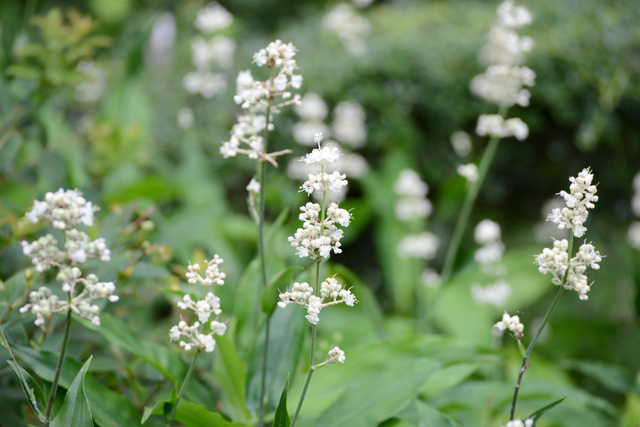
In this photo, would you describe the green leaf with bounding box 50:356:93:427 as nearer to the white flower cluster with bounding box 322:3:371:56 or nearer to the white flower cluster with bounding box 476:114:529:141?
the white flower cluster with bounding box 476:114:529:141

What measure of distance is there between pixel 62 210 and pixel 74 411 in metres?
0.53

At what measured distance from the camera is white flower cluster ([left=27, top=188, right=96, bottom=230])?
2.86 feet

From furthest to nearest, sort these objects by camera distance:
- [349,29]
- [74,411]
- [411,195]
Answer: [349,29] → [411,195] → [74,411]

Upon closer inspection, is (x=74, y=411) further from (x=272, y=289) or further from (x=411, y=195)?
(x=411, y=195)

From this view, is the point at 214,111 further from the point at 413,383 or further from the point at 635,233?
the point at 635,233

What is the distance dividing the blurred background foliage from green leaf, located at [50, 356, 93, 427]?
0.37 meters

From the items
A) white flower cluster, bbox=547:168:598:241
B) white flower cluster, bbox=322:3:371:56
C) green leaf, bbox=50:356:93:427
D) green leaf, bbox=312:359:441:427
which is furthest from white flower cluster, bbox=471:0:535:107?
green leaf, bbox=50:356:93:427

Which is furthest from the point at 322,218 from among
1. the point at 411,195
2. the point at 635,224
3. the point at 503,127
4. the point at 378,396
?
the point at 635,224

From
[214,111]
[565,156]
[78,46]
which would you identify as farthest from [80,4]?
[565,156]

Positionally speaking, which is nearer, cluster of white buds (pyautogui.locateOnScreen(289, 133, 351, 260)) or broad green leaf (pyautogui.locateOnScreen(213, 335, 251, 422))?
cluster of white buds (pyautogui.locateOnScreen(289, 133, 351, 260))

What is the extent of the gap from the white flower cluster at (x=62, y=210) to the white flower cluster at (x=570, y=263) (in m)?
0.95

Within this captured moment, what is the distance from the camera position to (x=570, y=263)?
99cm

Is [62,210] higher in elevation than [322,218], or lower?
lower

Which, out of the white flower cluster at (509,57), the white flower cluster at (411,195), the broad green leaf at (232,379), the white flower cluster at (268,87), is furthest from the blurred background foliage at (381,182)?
the white flower cluster at (509,57)
